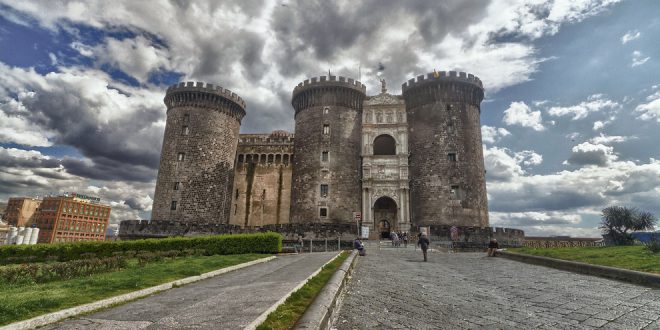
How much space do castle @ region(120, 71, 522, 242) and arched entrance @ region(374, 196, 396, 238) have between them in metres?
0.11

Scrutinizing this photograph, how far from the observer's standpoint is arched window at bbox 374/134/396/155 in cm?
3966

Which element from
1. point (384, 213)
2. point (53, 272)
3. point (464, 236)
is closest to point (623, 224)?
point (464, 236)

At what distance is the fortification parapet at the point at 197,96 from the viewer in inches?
1517

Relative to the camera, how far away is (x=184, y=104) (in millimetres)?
38594

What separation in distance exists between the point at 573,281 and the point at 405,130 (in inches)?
1134

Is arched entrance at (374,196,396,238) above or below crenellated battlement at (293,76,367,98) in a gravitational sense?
below

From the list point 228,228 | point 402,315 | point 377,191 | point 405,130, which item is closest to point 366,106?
point 405,130

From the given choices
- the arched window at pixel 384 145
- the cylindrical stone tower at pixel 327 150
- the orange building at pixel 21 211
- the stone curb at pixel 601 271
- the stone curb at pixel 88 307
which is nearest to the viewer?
the stone curb at pixel 88 307

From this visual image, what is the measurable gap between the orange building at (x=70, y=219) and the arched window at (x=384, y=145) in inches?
3800

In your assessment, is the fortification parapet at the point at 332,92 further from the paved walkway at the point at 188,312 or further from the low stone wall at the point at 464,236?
the paved walkway at the point at 188,312

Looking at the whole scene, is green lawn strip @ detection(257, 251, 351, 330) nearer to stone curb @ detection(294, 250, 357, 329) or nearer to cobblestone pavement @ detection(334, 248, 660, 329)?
stone curb @ detection(294, 250, 357, 329)

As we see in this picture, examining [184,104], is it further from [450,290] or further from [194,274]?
[450,290]

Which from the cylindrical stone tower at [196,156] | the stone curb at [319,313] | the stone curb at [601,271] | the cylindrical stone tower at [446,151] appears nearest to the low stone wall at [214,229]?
the cylindrical stone tower at [196,156]

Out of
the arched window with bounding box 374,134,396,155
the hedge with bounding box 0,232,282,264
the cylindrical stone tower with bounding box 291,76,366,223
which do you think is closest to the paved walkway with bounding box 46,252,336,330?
the hedge with bounding box 0,232,282,264
